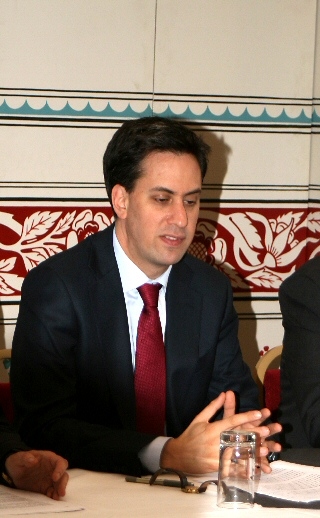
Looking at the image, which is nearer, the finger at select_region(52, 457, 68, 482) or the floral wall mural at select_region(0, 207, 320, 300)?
the finger at select_region(52, 457, 68, 482)

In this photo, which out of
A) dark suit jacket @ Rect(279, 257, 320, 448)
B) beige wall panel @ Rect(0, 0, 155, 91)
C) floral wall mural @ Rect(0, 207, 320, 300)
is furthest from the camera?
floral wall mural @ Rect(0, 207, 320, 300)

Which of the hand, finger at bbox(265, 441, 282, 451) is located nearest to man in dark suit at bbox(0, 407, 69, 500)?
the hand

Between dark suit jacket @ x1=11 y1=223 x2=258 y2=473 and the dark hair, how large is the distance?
0.69ft

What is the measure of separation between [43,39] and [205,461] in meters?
2.31

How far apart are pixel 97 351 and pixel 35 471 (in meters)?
0.79

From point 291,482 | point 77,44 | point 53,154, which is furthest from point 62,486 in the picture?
point 77,44

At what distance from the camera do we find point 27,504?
1763mm

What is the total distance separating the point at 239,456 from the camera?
1881 millimetres

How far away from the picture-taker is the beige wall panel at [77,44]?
12.5 feet

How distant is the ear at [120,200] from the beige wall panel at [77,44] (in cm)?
113

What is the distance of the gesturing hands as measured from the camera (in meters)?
2.09

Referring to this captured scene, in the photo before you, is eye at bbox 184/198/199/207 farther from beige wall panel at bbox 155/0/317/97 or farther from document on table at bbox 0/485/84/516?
beige wall panel at bbox 155/0/317/97

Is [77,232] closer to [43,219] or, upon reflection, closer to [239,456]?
[43,219]

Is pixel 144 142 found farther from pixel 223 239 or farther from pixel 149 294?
pixel 223 239
